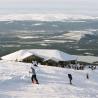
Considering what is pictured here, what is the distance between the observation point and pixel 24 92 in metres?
25.6

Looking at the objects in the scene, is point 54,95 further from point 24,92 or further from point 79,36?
point 79,36

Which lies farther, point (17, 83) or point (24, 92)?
point (17, 83)

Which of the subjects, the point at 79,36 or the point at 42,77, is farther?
the point at 79,36

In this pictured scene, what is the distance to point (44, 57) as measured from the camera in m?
50.6

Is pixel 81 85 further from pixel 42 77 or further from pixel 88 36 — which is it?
pixel 88 36

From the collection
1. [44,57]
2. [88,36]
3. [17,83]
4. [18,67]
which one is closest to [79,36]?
[88,36]

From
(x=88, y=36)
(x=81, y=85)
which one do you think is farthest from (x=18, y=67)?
(x=88, y=36)

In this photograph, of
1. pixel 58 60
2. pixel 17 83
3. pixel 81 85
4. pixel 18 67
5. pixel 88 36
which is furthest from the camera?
pixel 88 36

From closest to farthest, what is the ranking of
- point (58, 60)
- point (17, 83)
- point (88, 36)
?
point (17, 83), point (58, 60), point (88, 36)

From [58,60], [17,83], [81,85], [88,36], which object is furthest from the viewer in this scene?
[88,36]

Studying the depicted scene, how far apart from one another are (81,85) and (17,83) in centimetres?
545

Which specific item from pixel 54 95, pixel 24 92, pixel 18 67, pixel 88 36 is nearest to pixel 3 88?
pixel 24 92

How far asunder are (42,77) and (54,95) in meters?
7.68

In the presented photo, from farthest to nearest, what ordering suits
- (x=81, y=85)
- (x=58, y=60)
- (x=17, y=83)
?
(x=58, y=60)
(x=81, y=85)
(x=17, y=83)
